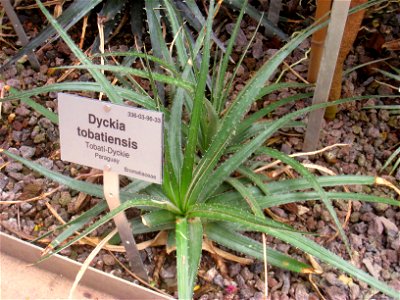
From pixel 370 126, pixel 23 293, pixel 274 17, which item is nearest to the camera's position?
pixel 23 293

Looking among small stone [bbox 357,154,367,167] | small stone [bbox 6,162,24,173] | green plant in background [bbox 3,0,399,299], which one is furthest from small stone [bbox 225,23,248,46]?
small stone [bbox 6,162,24,173]

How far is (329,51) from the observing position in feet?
3.32

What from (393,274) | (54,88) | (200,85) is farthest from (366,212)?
(54,88)

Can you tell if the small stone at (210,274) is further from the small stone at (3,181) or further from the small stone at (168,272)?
the small stone at (3,181)

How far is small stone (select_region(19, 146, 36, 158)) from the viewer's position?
1.27 m

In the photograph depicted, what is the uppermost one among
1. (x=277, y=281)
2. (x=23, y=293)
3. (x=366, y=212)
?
(x=366, y=212)

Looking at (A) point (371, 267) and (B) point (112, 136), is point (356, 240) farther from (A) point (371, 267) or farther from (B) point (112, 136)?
(B) point (112, 136)

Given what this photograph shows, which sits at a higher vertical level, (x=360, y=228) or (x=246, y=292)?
Answer: (x=360, y=228)

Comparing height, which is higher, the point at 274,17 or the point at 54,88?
the point at 274,17

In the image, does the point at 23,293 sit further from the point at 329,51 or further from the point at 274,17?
the point at 274,17

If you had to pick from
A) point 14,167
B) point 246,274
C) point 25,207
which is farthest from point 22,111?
point 246,274

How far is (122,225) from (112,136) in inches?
7.9

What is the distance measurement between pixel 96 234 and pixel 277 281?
16.1 inches

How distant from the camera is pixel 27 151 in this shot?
1277mm
